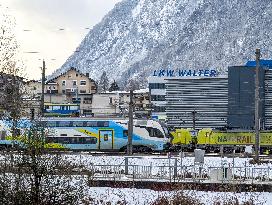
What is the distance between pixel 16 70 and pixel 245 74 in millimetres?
103921

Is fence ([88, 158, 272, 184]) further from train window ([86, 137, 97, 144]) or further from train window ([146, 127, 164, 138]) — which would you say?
train window ([86, 137, 97, 144])

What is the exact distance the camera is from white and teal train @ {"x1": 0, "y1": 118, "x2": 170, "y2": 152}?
2229 inches

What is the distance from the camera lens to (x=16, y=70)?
36219 mm

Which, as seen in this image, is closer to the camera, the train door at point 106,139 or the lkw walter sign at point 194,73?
the train door at point 106,139

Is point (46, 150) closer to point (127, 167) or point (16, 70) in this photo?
point (127, 167)

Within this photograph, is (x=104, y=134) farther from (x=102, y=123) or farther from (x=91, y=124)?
(x=91, y=124)

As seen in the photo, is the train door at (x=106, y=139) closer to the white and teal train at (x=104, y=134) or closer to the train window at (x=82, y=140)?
the white and teal train at (x=104, y=134)

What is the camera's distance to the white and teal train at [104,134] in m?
56.6

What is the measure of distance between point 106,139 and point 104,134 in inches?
20.9

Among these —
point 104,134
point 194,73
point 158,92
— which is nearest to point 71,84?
point 158,92

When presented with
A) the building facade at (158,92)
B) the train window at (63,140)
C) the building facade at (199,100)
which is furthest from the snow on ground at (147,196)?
the building facade at (158,92)

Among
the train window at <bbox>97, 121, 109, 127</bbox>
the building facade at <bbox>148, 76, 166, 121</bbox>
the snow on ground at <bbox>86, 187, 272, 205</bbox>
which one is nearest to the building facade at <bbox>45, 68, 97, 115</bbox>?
the building facade at <bbox>148, 76, 166, 121</bbox>

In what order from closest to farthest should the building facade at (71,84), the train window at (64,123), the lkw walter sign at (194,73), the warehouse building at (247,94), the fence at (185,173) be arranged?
1. the fence at (185,173)
2. the train window at (64,123)
3. the warehouse building at (247,94)
4. the lkw walter sign at (194,73)
5. the building facade at (71,84)

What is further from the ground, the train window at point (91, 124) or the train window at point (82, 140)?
the train window at point (91, 124)
